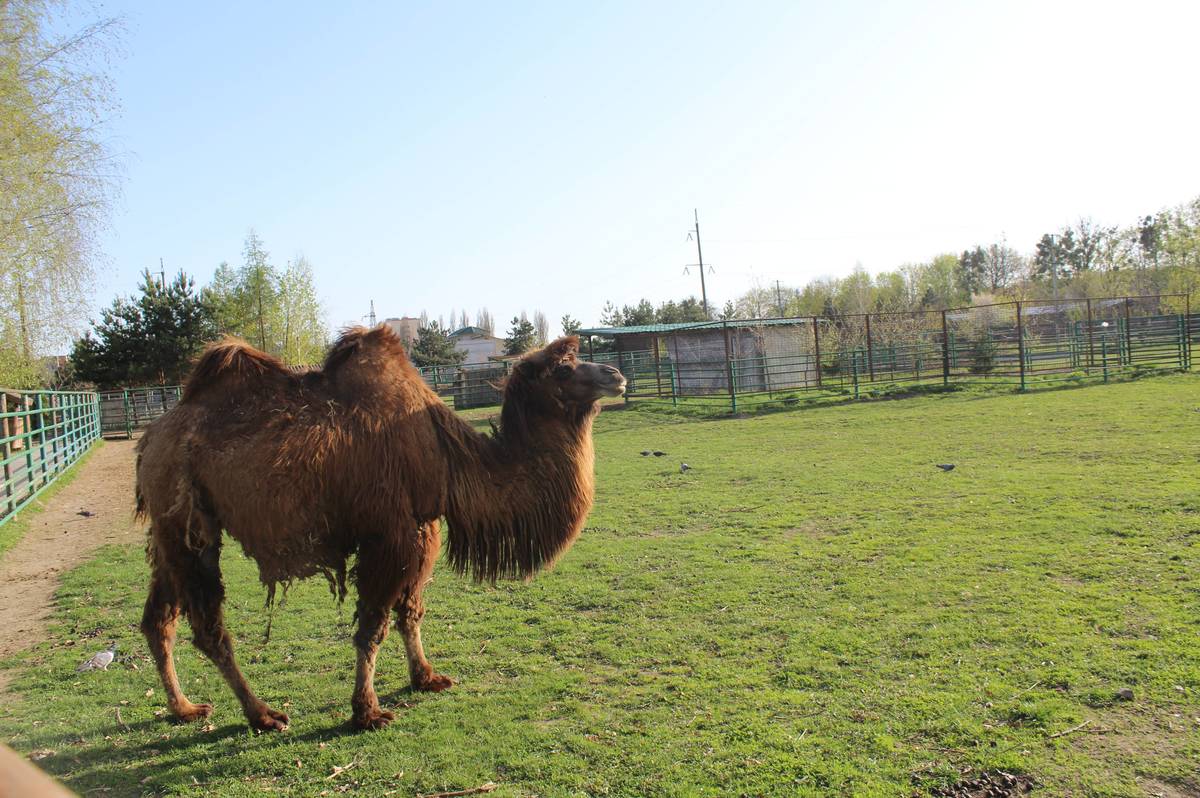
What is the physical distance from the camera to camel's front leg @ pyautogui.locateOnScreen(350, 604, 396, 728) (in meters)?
Result: 4.39

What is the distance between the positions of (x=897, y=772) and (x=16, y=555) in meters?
10.5

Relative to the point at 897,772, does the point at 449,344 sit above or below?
above

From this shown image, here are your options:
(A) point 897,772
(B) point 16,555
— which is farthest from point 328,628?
(B) point 16,555

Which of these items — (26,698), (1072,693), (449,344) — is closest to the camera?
(1072,693)

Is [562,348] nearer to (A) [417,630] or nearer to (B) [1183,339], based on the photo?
(A) [417,630]

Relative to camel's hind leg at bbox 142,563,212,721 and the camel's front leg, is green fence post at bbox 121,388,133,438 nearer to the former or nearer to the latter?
camel's hind leg at bbox 142,563,212,721

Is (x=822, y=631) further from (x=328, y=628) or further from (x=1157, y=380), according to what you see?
(x=1157, y=380)

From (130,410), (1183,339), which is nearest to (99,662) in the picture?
(1183,339)

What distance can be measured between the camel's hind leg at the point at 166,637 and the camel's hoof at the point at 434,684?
1.20 meters

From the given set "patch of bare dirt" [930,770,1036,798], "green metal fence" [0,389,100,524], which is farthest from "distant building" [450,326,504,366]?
"patch of bare dirt" [930,770,1036,798]

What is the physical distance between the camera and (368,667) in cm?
444

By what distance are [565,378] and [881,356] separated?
25.1m

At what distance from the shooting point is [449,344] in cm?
5728

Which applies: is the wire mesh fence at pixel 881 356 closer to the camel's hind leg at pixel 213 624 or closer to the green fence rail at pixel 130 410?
the green fence rail at pixel 130 410
